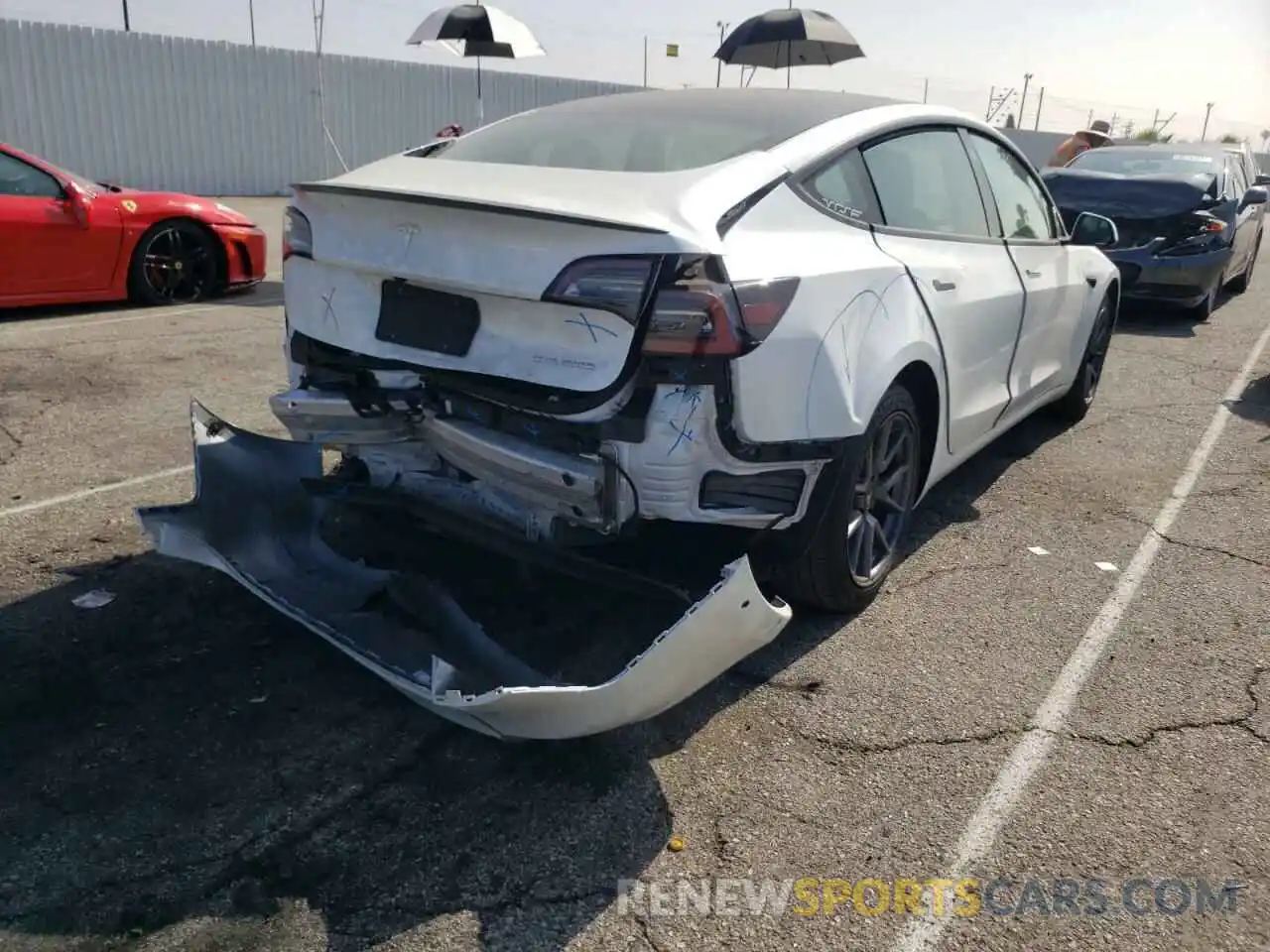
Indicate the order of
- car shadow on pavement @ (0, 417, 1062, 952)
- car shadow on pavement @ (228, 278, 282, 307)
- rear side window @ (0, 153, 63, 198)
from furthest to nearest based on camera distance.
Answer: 1. car shadow on pavement @ (228, 278, 282, 307)
2. rear side window @ (0, 153, 63, 198)
3. car shadow on pavement @ (0, 417, 1062, 952)

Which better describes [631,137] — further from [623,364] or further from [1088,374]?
[1088,374]

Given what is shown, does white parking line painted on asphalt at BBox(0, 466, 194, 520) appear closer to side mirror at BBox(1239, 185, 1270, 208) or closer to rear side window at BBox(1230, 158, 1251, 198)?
rear side window at BBox(1230, 158, 1251, 198)

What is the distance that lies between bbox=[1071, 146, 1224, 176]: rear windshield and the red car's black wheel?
28.0 ft

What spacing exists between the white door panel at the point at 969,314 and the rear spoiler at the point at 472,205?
3.68ft

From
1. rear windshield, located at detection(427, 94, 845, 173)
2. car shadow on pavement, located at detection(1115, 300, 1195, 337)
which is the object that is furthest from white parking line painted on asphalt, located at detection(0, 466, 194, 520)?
car shadow on pavement, located at detection(1115, 300, 1195, 337)

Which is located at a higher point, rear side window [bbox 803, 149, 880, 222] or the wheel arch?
rear side window [bbox 803, 149, 880, 222]

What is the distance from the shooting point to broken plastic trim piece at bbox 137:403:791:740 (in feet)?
8.48

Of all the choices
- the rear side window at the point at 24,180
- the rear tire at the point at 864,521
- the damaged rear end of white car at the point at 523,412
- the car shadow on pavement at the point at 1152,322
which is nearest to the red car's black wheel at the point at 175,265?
the rear side window at the point at 24,180

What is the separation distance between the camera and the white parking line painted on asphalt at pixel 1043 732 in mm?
2518

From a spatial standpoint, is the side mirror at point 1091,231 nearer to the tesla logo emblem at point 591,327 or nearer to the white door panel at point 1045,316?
the white door panel at point 1045,316

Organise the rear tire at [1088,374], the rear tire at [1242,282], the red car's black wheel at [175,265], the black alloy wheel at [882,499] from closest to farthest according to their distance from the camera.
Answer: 1. the black alloy wheel at [882,499]
2. the rear tire at [1088,374]
3. the red car's black wheel at [175,265]
4. the rear tire at [1242,282]

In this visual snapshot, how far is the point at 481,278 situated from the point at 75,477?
114 inches

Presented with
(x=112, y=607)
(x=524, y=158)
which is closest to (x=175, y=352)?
(x=112, y=607)

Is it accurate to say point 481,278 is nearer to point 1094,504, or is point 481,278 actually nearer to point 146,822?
point 146,822
